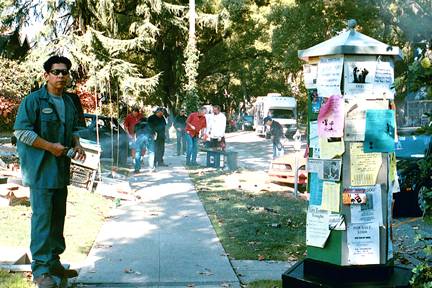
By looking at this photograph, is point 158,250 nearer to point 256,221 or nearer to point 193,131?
point 256,221

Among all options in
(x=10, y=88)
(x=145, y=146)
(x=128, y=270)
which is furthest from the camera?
(x=145, y=146)

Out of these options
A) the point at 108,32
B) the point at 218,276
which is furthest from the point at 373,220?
the point at 108,32

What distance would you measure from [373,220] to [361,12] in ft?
63.7

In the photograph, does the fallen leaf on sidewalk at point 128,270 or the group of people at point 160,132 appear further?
the group of people at point 160,132

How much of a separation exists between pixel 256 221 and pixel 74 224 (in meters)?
2.75

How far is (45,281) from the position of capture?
4762 mm

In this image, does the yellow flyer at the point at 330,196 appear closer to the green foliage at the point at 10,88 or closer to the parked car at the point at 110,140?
the green foliage at the point at 10,88

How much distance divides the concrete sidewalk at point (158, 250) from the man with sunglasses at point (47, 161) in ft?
2.00

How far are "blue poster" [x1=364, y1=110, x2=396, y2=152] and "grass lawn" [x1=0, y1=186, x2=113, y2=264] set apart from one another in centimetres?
353

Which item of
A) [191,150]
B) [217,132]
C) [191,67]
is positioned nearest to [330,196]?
[217,132]

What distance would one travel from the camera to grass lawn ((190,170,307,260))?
6828mm

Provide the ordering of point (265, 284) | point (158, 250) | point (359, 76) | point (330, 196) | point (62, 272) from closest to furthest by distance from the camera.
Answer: point (359, 76) → point (330, 196) → point (62, 272) → point (265, 284) → point (158, 250)

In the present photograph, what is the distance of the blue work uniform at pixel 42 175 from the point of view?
479 centimetres

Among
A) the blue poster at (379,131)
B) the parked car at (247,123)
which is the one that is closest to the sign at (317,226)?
the blue poster at (379,131)
